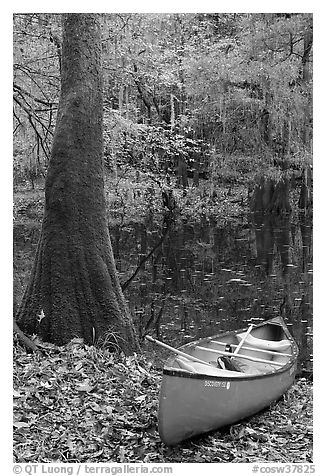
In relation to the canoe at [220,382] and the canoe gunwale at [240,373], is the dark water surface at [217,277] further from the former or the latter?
the canoe at [220,382]

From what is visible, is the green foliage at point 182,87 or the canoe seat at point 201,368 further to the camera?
the green foliage at point 182,87

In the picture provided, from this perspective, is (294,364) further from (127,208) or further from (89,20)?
(89,20)

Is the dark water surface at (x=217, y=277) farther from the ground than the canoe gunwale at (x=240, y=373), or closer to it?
farther from the ground

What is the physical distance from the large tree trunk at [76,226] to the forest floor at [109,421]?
256 mm

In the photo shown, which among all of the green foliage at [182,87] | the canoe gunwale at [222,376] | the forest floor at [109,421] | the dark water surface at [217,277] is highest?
the green foliage at [182,87]

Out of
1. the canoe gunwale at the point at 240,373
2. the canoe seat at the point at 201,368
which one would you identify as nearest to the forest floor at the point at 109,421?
the canoe gunwale at the point at 240,373

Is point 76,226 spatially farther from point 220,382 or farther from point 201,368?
point 220,382

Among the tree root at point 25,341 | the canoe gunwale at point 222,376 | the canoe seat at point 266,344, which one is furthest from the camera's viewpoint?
the canoe seat at point 266,344

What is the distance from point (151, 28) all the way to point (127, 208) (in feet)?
4.68

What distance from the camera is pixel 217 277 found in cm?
608

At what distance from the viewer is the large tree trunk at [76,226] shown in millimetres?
5340

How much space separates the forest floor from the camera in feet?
15.1

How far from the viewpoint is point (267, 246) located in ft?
19.6
